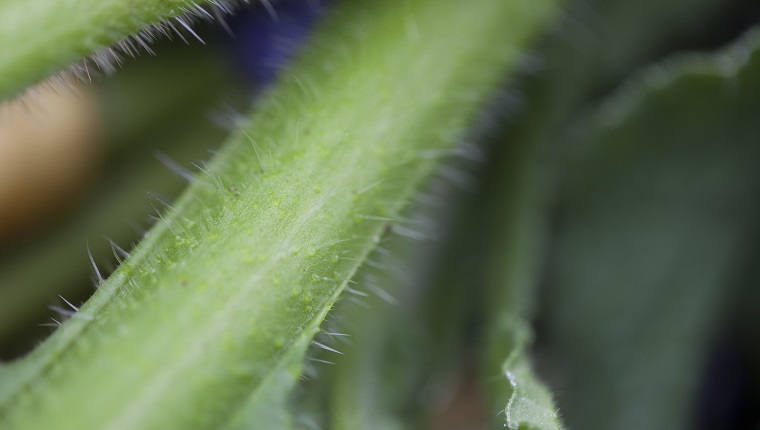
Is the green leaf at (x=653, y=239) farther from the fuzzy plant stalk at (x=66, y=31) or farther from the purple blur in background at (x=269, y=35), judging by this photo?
the fuzzy plant stalk at (x=66, y=31)

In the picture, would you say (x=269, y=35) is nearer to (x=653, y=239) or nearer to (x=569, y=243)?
(x=569, y=243)

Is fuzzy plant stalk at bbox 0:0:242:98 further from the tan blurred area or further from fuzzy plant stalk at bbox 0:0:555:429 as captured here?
the tan blurred area

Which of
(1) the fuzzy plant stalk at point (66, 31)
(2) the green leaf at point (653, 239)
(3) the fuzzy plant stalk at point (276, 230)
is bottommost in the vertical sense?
(2) the green leaf at point (653, 239)

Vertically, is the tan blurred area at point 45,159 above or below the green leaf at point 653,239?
above

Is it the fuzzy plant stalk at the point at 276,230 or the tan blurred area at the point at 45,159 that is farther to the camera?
the tan blurred area at the point at 45,159

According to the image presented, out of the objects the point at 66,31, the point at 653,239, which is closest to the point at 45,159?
the point at 66,31

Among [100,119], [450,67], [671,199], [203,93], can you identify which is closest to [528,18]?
[450,67]

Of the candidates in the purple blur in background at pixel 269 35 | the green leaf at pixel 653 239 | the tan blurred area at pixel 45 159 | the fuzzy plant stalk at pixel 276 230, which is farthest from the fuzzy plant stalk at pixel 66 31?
the green leaf at pixel 653 239
